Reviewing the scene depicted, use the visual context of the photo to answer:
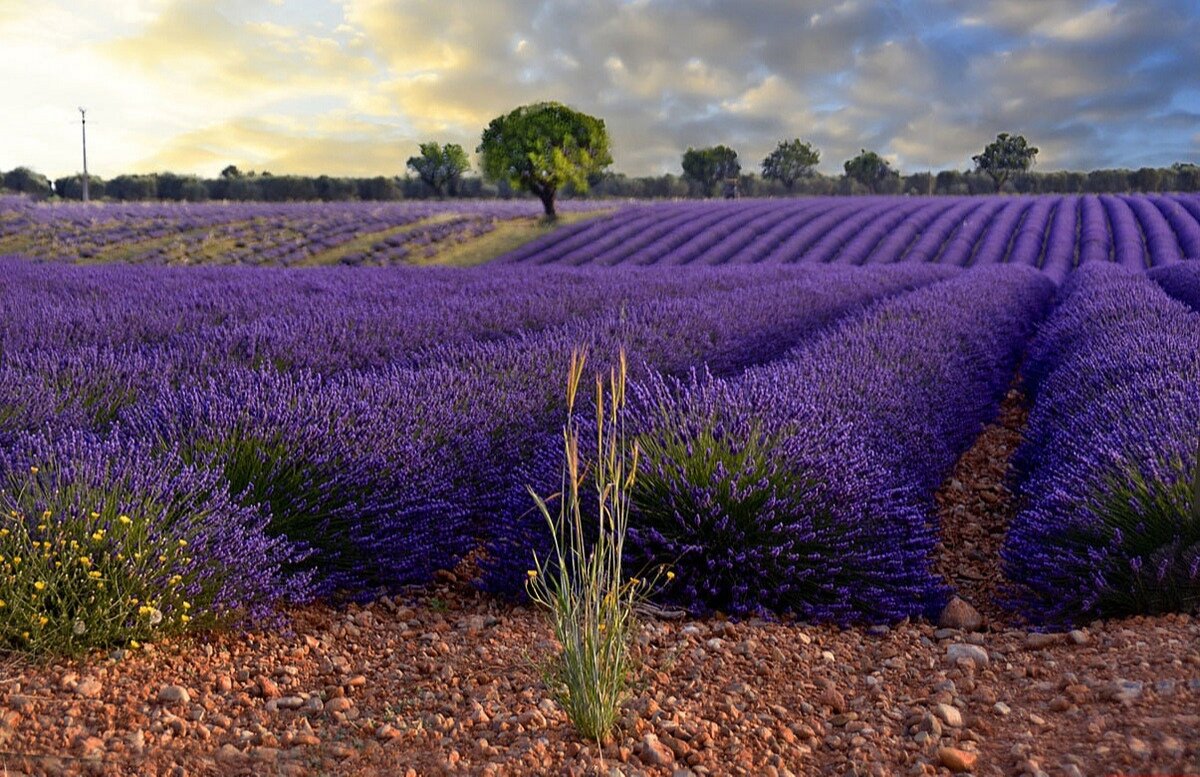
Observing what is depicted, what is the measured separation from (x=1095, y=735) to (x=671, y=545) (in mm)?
1349

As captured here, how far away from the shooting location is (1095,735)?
6.48 ft

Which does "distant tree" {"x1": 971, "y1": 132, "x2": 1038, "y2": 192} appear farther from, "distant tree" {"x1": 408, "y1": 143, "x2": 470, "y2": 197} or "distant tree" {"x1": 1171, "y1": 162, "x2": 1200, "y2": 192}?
"distant tree" {"x1": 408, "y1": 143, "x2": 470, "y2": 197}

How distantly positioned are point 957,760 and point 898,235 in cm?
2206

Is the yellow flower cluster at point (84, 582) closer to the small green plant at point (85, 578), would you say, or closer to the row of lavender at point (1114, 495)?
the small green plant at point (85, 578)

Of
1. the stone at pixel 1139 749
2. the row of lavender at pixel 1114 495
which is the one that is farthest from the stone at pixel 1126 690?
the row of lavender at pixel 1114 495

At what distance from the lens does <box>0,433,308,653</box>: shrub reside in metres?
2.46

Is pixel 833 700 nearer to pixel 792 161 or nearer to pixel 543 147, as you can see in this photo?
pixel 543 147

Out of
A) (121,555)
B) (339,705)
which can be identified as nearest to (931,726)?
(339,705)

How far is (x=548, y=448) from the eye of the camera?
3.75m

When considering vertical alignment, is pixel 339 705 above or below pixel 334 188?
below

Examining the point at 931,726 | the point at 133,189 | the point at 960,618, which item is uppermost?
the point at 133,189

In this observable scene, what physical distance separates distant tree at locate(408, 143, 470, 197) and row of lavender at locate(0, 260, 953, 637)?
117 ft

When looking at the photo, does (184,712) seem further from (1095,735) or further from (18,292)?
(18,292)

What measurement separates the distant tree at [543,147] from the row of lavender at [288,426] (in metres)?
19.7
